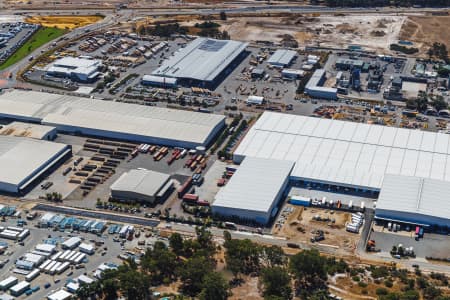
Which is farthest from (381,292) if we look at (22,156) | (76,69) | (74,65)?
(74,65)

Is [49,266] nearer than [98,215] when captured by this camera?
Yes

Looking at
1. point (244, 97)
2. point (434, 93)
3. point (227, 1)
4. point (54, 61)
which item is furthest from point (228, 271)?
point (227, 1)

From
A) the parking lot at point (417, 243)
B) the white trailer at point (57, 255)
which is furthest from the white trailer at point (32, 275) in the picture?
the parking lot at point (417, 243)

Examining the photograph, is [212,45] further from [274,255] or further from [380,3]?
[274,255]

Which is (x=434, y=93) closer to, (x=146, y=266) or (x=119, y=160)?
(x=119, y=160)

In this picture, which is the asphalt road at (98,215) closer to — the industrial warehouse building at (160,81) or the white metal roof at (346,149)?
the white metal roof at (346,149)
